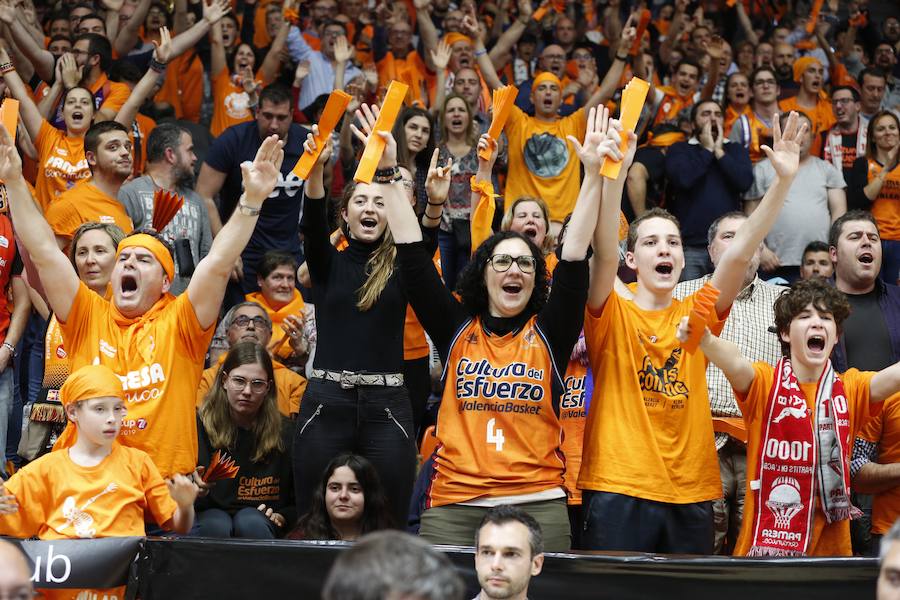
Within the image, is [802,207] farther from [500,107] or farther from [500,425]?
[500,425]

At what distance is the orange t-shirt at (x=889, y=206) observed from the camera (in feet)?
29.2

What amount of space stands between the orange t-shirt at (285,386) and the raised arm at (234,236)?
197cm

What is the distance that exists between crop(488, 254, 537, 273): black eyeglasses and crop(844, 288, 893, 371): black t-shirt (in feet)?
6.52

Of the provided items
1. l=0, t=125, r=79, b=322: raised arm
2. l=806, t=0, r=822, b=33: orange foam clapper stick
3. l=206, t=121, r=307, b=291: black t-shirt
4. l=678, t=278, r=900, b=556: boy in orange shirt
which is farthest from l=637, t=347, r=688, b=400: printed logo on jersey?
l=806, t=0, r=822, b=33: orange foam clapper stick

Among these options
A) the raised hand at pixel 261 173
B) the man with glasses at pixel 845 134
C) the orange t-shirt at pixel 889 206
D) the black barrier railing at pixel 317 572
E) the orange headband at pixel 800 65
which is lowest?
the black barrier railing at pixel 317 572

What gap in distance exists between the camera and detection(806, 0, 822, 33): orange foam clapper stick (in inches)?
504

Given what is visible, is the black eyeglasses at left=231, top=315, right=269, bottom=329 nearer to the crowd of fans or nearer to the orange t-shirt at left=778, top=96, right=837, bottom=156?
the crowd of fans

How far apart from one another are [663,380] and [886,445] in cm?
123

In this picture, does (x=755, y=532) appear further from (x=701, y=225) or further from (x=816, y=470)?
(x=701, y=225)

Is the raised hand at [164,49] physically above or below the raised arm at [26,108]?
above

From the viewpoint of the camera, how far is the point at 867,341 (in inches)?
234

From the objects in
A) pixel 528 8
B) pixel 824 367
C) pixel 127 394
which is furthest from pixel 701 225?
pixel 127 394

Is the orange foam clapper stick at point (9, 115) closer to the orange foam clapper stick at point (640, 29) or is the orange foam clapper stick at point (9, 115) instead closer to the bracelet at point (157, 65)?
the bracelet at point (157, 65)

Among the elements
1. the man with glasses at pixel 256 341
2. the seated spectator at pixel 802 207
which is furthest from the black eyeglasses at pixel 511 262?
the seated spectator at pixel 802 207
